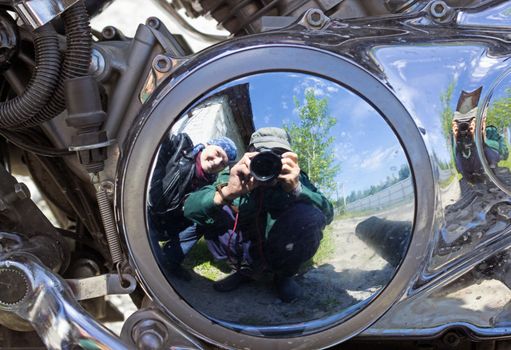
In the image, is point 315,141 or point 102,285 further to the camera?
point 102,285

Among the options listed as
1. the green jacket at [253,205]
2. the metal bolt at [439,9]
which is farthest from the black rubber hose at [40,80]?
the metal bolt at [439,9]

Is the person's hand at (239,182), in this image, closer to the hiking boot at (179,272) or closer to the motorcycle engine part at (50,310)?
the hiking boot at (179,272)

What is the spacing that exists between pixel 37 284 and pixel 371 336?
0.54 metres

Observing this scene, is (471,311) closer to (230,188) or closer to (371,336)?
(371,336)

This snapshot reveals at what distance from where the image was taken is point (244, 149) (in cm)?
97

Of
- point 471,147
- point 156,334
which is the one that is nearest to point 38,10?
point 156,334

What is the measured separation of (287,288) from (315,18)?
0.41 m

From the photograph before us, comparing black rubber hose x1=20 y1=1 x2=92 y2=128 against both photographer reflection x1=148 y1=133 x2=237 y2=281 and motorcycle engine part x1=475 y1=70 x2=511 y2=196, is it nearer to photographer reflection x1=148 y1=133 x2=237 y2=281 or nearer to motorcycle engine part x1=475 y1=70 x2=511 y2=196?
photographer reflection x1=148 y1=133 x2=237 y2=281

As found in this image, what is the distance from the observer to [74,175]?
1.22 m

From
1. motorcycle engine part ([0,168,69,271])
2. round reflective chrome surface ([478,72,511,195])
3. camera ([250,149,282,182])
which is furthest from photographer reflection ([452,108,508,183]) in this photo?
motorcycle engine part ([0,168,69,271])

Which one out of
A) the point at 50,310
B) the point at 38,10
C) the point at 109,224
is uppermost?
the point at 38,10

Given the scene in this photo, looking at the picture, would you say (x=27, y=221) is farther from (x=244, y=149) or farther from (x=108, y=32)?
(x=244, y=149)

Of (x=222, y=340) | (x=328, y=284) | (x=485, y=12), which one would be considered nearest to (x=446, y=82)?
(x=485, y=12)

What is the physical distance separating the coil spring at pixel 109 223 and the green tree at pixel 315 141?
31cm
